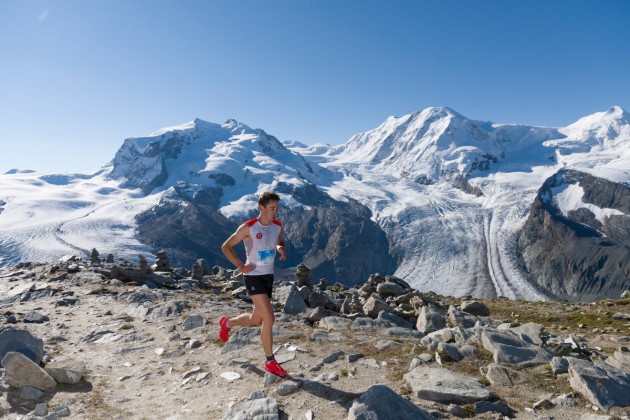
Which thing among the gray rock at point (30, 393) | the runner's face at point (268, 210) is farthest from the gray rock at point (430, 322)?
the gray rock at point (30, 393)

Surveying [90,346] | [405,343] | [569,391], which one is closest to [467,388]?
[569,391]

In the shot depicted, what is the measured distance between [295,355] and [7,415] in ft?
18.9

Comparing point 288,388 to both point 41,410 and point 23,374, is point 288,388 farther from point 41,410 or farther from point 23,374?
point 23,374

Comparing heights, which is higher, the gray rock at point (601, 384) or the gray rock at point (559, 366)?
the gray rock at point (601, 384)

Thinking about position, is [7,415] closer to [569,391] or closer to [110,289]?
[569,391]

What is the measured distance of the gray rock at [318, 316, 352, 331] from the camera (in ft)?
44.3

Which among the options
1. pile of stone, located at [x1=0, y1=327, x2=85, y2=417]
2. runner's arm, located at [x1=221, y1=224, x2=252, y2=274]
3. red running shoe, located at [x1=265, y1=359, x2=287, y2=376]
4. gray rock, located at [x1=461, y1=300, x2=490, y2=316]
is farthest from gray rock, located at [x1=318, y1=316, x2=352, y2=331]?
gray rock, located at [x1=461, y1=300, x2=490, y2=316]

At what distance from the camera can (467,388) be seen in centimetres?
757

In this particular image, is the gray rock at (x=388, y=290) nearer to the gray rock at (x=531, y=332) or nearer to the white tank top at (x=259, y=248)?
the gray rock at (x=531, y=332)

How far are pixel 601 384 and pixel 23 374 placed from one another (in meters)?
11.0

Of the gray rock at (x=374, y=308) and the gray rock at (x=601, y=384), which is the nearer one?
the gray rock at (x=601, y=384)

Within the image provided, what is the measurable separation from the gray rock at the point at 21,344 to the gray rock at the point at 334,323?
7.75m

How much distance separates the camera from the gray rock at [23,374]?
8.70 meters

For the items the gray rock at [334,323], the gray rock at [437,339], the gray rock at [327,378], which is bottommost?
the gray rock at [334,323]
